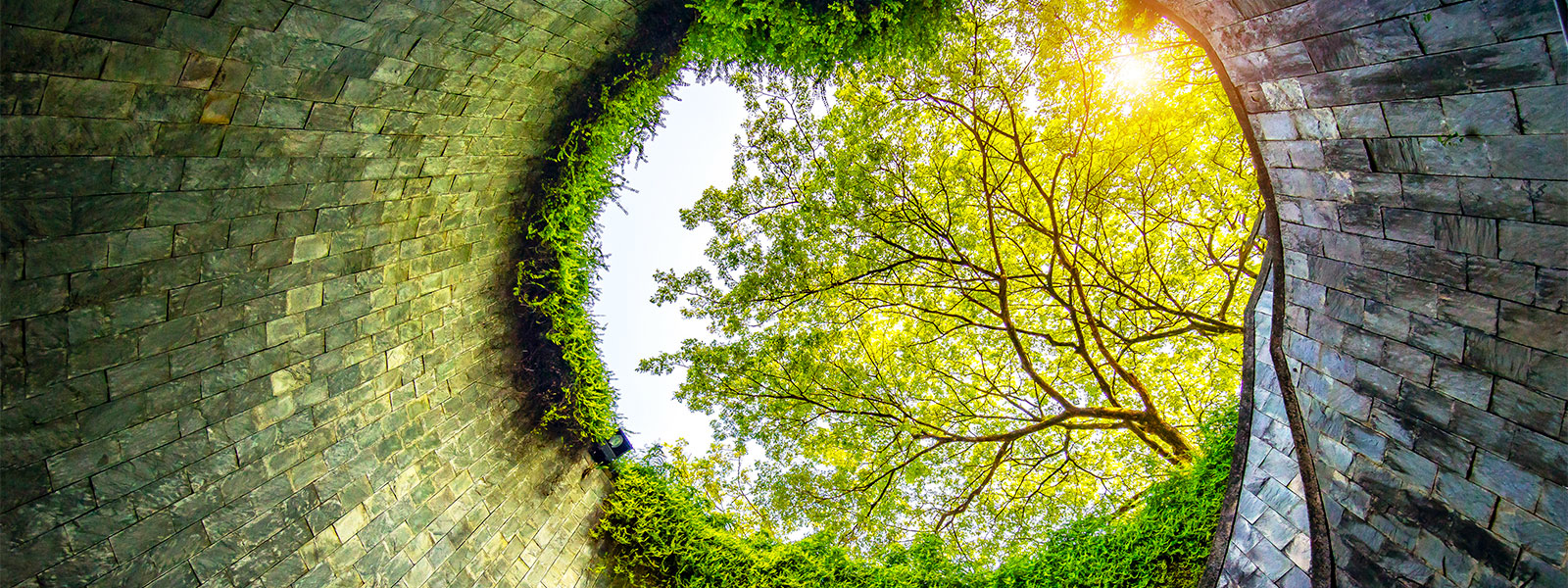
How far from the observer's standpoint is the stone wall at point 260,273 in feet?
7.74

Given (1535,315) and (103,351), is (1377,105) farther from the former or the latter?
(103,351)

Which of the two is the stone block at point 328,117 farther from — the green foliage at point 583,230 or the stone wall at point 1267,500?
the stone wall at point 1267,500

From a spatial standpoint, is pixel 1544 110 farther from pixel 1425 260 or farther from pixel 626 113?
pixel 626 113

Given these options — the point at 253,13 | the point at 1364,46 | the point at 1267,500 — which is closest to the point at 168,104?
the point at 253,13

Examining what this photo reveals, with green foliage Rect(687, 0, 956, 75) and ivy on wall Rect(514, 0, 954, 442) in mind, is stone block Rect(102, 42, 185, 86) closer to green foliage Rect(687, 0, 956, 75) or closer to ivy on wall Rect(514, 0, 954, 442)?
ivy on wall Rect(514, 0, 954, 442)

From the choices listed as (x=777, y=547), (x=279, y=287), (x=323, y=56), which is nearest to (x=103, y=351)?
(x=279, y=287)

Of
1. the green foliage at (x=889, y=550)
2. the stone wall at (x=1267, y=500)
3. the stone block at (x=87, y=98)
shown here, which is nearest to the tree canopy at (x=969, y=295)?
the green foliage at (x=889, y=550)

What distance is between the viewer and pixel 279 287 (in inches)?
125

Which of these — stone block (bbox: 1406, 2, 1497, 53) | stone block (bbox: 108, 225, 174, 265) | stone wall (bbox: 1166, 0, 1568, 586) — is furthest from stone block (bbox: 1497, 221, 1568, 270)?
stone block (bbox: 108, 225, 174, 265)

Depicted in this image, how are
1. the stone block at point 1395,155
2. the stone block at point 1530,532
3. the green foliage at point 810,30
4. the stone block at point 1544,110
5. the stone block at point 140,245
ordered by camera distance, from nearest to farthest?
the stone block at point 1544,110
the stone block at point 1530,532
the stone block at point 1395,155
the stone block at point 140,245
the green foliage at point 810,30

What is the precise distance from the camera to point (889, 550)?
6312 mm

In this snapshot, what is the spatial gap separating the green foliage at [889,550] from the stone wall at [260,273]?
4.54 ft

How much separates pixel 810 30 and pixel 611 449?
398 centimetres

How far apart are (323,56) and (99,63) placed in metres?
0.71
